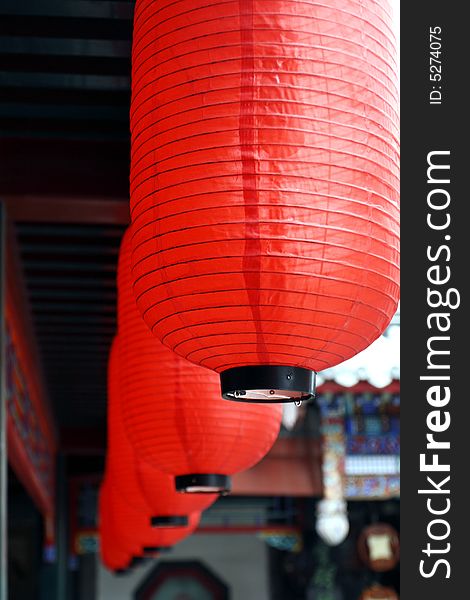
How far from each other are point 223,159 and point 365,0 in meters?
0.40

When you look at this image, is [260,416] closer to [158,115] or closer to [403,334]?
[403,334]

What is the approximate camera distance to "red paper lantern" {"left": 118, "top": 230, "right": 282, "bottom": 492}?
3.03 metres

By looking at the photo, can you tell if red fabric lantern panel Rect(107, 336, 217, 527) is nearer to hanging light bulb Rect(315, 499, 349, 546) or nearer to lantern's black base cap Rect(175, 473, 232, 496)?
lantern's black base cap Rect(175, 473, 232, 496)

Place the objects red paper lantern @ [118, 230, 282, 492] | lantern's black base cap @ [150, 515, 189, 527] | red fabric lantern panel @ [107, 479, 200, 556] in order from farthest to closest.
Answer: red fabric lantern panel @ [107, 479, 200, 556] → lantern's black base cap @ [150, 515, 189, 527] → red paper lantern @ [118, 230, 282, 492]

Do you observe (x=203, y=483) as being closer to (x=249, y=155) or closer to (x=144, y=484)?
(x=144, y=484)

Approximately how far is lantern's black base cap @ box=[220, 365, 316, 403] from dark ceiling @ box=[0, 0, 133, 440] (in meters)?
2.21

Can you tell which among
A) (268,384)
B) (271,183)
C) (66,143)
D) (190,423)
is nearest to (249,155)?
(271,183)

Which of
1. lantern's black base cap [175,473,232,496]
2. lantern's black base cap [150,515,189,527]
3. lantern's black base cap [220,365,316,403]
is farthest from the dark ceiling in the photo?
lantern's black base cap [220,365,316,403]

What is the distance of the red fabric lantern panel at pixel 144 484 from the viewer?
13.7ft

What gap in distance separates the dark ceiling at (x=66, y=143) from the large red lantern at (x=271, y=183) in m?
2.03

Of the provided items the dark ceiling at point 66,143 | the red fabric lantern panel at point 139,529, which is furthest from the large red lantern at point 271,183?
the red fabric lantern panel at point 139,529

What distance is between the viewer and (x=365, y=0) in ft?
6.21

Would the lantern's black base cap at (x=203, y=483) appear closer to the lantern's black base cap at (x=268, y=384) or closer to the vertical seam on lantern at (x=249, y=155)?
the lantern's black base cap at (x=268, y=384)

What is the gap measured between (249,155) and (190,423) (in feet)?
4.61
